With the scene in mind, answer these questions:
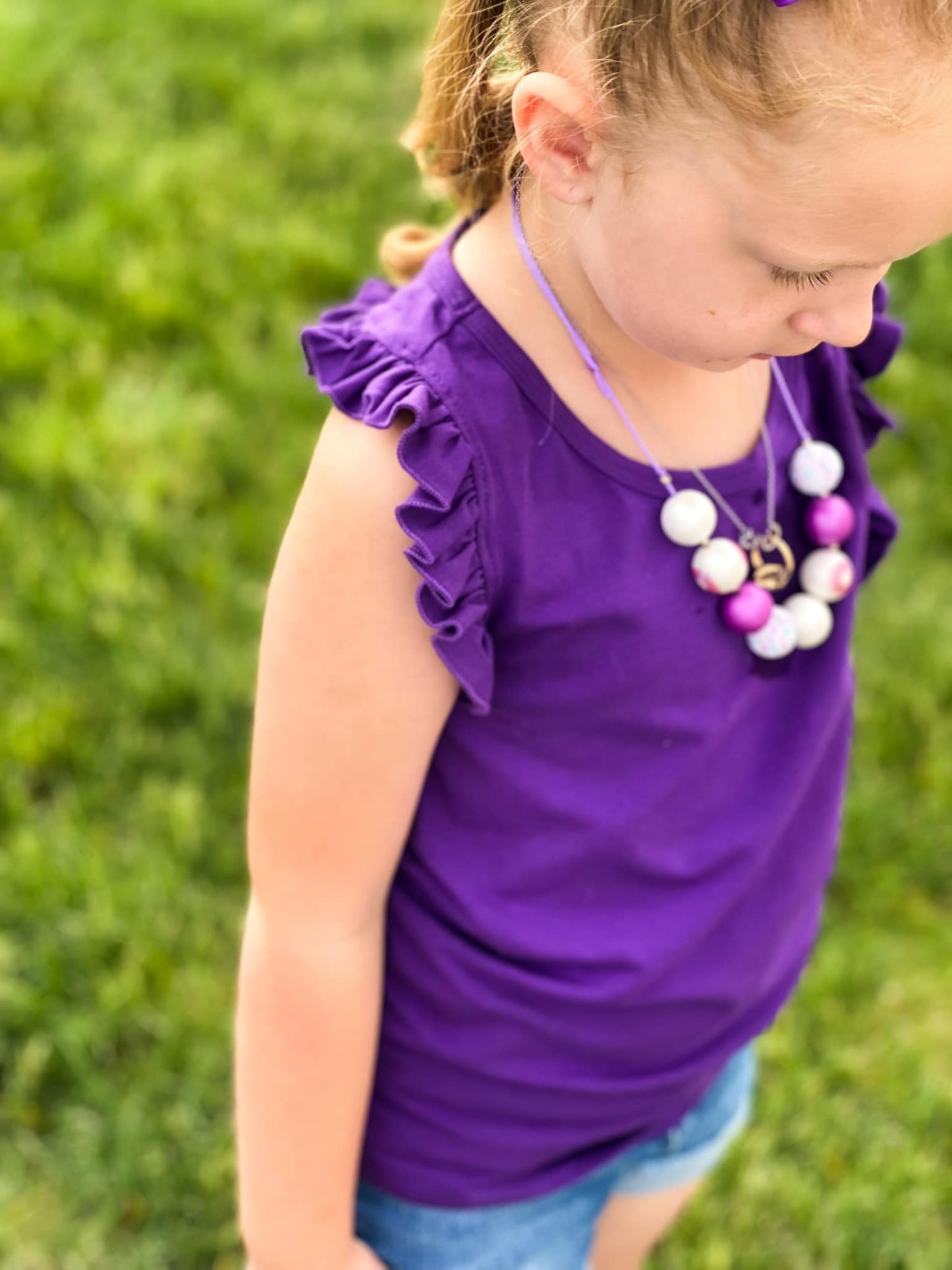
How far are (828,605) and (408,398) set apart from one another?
1.52ft

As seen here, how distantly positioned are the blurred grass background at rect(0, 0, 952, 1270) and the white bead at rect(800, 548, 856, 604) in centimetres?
114

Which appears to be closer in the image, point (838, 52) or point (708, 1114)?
point (838, 52)

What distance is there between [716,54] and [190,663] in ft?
6.00

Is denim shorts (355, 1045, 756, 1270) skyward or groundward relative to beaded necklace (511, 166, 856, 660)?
groundward

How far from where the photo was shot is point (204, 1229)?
1924 mm

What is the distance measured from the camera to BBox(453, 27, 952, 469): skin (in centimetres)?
82

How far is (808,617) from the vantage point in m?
1.17

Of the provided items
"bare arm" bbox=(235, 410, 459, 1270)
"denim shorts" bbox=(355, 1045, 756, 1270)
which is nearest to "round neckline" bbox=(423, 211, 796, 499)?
"bare arm" bbox=(235, 410, 459, 1270)

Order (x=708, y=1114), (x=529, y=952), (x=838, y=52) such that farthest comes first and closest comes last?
(x=708, y=1114), (x=529, y=952), (x=838, y=52)

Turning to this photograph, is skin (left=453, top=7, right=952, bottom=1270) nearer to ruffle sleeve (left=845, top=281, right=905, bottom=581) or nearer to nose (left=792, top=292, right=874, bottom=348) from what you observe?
nose (left=792, top=292, right=874, bottom=348)

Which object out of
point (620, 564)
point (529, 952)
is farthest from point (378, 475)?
point (529, 952)

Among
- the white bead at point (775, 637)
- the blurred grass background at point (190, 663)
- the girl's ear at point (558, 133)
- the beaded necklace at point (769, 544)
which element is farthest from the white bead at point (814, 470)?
the blurred grass background at point (190, 663)

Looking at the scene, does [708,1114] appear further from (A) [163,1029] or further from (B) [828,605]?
(A) [163,1029]

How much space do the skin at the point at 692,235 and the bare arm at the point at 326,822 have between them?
0.57 feet
